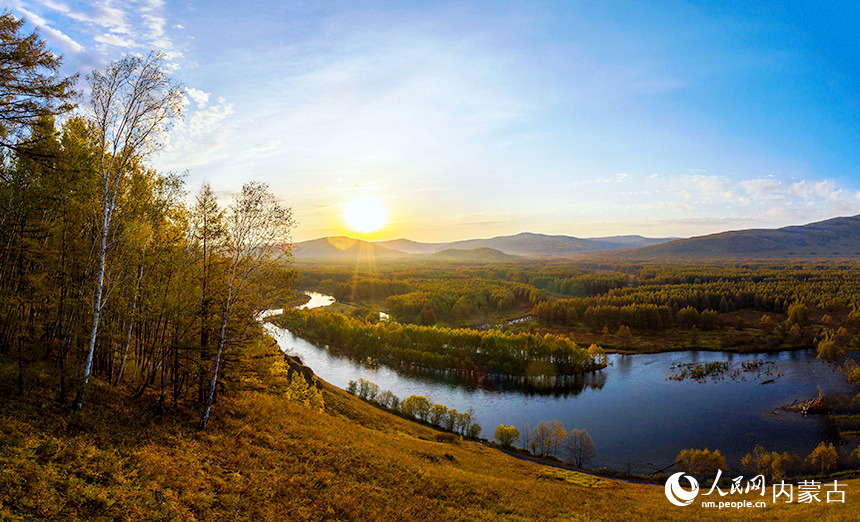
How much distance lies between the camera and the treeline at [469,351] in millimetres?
87062

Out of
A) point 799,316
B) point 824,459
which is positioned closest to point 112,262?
point 824,459

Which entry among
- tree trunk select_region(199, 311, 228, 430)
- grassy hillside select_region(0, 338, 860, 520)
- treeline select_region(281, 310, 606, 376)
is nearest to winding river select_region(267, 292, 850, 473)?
treeline select_region(281, 310, 606, 376)

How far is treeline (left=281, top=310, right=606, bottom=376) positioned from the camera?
87062 mm

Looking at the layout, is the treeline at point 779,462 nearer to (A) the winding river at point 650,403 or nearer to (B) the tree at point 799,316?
(A) the winding river at point 650,403

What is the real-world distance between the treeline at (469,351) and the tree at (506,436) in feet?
101

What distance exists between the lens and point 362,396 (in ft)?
224

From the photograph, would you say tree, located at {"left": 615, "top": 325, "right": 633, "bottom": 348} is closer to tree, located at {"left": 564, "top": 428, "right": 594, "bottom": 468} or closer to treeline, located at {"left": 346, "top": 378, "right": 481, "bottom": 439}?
tree, located at {"left": 564, "top": 428, "right": 594, "bottom": 468}

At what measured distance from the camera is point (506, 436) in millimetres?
54625

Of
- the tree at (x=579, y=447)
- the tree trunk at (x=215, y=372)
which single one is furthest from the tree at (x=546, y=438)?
the tree trunk at (x=215, y=372)

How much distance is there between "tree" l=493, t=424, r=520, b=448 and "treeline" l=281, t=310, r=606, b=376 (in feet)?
101

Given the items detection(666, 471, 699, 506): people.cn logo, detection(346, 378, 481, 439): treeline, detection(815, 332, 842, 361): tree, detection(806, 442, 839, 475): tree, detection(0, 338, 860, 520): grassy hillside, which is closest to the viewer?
detection(0, 338, 860, 520): grassy hillside

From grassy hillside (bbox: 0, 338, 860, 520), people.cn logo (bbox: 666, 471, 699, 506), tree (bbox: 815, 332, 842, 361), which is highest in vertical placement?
grassy hillside (bbox: 0, 338, 860, 520)

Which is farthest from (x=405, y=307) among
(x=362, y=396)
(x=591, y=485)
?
(x=591, y=485)

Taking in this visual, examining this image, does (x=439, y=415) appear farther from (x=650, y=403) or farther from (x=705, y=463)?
(x=650, y=403)
